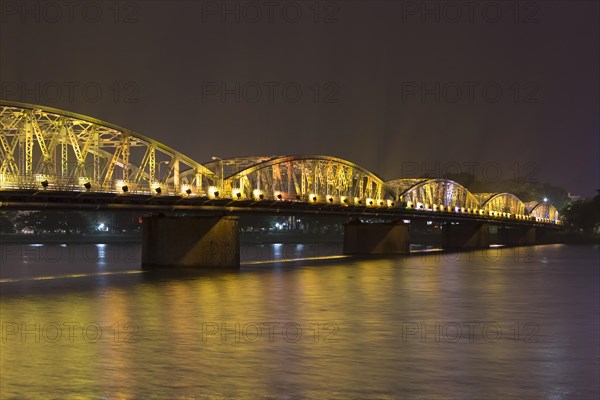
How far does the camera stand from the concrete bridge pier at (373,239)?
134m

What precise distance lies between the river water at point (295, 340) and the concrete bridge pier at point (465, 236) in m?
106

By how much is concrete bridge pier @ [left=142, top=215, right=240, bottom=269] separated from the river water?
14.2 metres

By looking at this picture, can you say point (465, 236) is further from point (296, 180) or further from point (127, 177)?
point (127, 177)

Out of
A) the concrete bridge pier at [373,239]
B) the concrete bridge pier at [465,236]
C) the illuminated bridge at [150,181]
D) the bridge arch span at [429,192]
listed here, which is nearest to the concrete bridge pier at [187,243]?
the illuminated bridge at [150,181]

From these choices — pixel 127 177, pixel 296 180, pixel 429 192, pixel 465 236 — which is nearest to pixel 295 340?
pixel 127 177

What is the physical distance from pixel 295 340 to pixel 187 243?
52204mm

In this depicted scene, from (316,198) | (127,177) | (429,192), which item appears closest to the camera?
(127,177)

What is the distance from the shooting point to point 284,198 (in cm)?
10588

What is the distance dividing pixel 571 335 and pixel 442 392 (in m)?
15.8

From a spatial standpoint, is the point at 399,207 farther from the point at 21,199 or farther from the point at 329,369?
the point at 329,369

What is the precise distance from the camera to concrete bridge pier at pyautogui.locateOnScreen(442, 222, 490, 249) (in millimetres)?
178250

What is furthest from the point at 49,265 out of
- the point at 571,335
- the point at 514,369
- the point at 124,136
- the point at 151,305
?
the point at 514,369

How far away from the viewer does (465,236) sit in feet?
593

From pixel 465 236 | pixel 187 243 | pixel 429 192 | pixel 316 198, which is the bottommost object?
pixel 465 236
